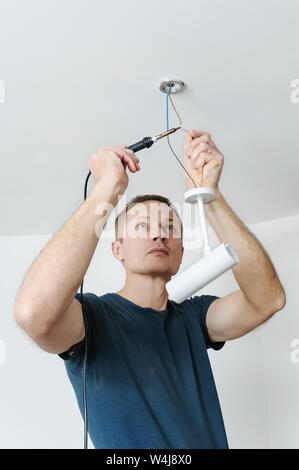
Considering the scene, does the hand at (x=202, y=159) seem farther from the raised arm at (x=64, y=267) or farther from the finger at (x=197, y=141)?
the raised arm at (x=64, y=267)

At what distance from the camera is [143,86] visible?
160 centimetres

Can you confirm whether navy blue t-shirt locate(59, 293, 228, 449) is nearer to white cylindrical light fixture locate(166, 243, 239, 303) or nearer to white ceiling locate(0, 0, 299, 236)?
white cylindrical light fixture locate(166, 243, 239, 303)

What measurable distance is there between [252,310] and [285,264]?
1.34 metres

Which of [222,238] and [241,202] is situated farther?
[241,202]

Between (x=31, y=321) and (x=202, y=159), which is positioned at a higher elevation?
Answer: (x=202, y=159)

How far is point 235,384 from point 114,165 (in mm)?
1951

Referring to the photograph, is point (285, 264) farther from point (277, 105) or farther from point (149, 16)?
point (149, 16)

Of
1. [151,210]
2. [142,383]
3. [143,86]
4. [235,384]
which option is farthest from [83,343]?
[235,384]

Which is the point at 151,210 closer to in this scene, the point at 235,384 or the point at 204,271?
the point at 204,271

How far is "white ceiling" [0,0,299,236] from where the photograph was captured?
1.31m

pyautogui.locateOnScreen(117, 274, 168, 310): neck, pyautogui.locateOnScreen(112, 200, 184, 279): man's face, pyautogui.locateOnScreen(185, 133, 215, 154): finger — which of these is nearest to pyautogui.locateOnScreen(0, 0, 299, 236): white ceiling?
pyautogui.locateOnScreen(185, 133, 215, 154): finger

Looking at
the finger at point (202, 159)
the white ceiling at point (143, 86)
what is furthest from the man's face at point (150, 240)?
the white ceiling at point (143, 86)
